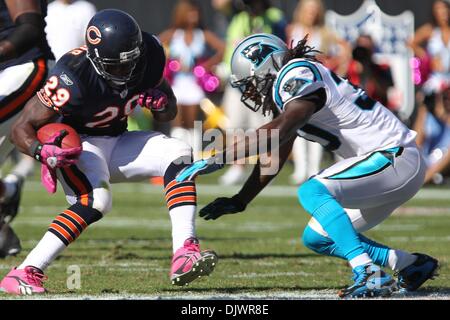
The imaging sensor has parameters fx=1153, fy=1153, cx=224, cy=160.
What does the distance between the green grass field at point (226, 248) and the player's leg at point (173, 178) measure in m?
0.16

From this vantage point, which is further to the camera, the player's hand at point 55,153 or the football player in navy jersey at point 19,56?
the football player in navy jersey at point 19,56

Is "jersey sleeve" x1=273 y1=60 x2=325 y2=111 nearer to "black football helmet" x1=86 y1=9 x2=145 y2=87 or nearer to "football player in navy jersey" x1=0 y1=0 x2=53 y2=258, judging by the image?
"black football helmet" x1=86 y1=9 x2=145 y2=87

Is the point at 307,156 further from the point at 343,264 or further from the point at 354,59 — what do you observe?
the point at 343,264

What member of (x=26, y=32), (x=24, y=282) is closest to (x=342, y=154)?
(x=24, y=282)

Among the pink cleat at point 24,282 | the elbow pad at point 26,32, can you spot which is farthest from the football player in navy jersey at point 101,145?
the elbow pad at point 26,32

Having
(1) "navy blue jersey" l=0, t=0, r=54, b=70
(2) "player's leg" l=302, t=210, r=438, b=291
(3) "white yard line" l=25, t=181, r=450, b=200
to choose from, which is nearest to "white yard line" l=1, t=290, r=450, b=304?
(2) "player's leg" l=302, t=210, r=438, b=291

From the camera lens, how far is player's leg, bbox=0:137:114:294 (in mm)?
5422

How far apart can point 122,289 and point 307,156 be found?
7.24m

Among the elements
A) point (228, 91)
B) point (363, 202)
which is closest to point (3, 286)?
point (363, 202)

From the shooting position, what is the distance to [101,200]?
5555 millimetres

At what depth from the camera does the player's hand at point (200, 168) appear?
5000 millimetres

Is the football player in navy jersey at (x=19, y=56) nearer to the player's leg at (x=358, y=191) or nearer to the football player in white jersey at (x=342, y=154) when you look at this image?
the football player in white jersey at (x=342, y=154)

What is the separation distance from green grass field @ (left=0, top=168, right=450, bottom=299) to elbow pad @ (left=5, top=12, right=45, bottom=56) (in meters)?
1.27

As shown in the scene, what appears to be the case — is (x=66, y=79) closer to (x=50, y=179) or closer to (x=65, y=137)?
(x=65, y=137)
